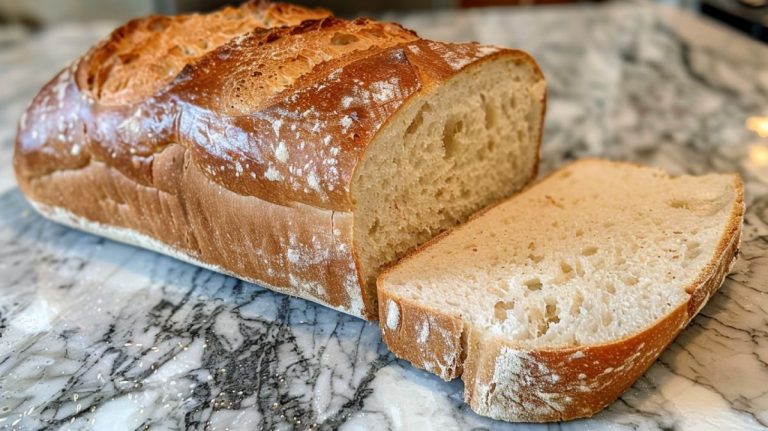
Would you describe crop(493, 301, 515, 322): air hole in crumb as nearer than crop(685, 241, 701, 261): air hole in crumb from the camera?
Yes

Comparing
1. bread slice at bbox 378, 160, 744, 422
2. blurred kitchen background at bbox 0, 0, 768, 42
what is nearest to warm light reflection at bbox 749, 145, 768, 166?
bread slice at bbox 378, 160, 744, 422

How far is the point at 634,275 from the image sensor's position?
175 cm

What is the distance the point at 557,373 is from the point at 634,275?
39 centimetres

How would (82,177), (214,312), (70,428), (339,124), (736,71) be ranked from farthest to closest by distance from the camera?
(736,71) → (82,177) → (214,312) → (339,124) → (70,428)

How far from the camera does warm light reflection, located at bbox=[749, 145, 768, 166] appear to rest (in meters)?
2.69

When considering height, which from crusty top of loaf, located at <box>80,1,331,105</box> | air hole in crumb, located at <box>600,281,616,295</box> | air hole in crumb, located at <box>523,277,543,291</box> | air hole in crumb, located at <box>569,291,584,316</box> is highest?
crusty top of loaf, located at <box>80,1,331,105</box>

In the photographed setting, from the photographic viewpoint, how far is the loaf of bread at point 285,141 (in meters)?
1.79

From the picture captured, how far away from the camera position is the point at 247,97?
191 centimetres

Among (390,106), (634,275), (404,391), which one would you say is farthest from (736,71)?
(404,391)

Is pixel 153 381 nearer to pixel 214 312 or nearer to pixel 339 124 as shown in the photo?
pixel 214 312

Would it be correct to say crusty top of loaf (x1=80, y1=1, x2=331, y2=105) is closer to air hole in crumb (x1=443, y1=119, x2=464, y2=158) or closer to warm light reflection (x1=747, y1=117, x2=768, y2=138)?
air hole in crumb (x1=443, y1=119, x2=464, y2=158)

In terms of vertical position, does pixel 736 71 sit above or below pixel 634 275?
below

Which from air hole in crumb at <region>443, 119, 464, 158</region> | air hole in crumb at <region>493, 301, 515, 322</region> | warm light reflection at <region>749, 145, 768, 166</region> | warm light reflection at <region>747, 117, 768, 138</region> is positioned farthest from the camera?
warm light reflection at <region>747, 117, 768, 138</region>

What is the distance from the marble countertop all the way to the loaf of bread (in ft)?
0.37
